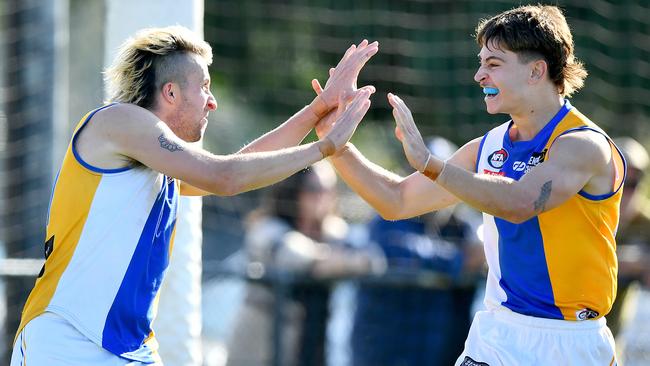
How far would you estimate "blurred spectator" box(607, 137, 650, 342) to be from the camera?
665 cm

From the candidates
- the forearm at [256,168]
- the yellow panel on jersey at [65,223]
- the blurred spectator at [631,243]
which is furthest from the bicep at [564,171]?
the blurred spectator at [631,243]

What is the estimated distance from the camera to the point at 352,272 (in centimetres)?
704

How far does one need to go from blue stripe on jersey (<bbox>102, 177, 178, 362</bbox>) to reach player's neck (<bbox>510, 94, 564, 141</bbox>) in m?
1.39

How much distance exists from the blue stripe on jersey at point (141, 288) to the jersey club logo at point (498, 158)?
1251 millimetres

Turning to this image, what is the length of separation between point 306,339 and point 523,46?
3.38 meters

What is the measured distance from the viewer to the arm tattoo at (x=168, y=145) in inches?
151

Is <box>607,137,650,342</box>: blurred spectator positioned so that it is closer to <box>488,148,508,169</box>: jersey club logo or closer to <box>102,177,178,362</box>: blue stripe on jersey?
<box>488,148,508,169</box>: jersey club logo

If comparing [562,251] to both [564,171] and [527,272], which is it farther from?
[564,171]

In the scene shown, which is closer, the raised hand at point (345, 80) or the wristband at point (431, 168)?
the wristband at point (431, 168)

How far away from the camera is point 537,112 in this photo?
4176mm

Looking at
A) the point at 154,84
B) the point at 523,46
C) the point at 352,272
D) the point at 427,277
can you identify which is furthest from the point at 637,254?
the point at 154,84

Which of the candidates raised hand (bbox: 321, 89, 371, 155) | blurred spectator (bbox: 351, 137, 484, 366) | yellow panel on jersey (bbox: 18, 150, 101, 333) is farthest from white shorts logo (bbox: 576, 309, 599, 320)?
blurred spectator (bbox: 351, 137, 484, 366)

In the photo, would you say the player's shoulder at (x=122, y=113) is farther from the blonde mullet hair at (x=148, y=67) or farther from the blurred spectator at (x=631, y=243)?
the blurred spectator at (x=631, y=243)

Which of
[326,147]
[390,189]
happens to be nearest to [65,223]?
[326,147]
